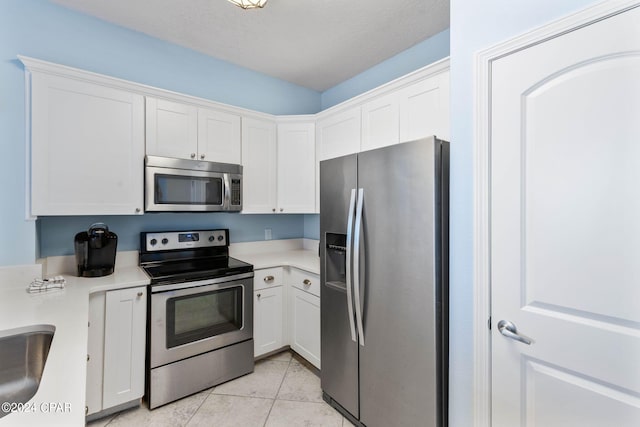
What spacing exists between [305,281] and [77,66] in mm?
2366

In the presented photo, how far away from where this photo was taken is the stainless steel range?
6.40 ft

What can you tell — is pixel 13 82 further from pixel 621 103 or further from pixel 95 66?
pixel 621 103

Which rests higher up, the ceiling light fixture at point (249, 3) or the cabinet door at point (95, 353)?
the ceiling light fixture at point (249, 3)

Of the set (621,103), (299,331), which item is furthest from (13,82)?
(621,103)

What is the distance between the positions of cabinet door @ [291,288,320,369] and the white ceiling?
215cm

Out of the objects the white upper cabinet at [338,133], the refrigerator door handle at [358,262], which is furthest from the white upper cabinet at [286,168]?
the refrigerator door handle at [358,262]

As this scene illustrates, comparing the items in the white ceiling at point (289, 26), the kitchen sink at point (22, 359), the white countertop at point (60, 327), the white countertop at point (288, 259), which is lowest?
the kitchen sink at point (22, 359)

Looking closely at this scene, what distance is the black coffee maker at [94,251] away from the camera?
1.95 metres

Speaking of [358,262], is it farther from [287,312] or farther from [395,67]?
[395,67]

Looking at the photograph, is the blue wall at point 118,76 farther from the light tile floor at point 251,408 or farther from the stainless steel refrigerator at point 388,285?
the stainless steel refrigerator at point 388,285

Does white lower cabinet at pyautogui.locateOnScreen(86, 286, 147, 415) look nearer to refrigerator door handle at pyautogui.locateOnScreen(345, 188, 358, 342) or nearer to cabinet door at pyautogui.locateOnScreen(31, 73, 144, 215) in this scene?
cabinet door at pyautogui.locateOnScreen(31, 73, 144, 215)

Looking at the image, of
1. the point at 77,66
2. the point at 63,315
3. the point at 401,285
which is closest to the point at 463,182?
the point at 401,285

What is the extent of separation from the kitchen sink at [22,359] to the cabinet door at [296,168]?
76.9 inches

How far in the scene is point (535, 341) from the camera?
3.72ft
